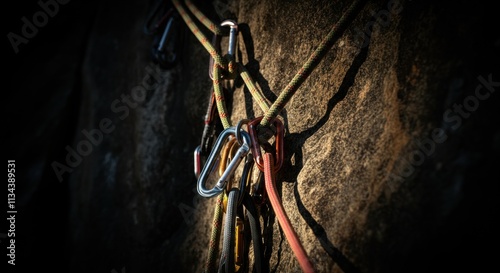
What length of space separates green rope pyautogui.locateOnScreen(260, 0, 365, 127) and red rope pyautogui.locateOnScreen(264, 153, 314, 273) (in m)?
0.17

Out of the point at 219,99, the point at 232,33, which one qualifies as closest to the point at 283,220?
the point at 219,99

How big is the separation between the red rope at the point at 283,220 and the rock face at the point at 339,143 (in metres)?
0.15

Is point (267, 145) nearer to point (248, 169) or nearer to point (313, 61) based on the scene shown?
point (248, 169)

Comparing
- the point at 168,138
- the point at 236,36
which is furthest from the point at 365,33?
the point at 168,138

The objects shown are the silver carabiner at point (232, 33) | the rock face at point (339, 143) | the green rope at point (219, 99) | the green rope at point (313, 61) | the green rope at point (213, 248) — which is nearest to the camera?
the rock face at point (339, 143)

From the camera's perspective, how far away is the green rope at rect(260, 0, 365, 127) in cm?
99

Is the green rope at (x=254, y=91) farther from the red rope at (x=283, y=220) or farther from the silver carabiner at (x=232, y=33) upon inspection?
the red rope at (x=283, y=220)

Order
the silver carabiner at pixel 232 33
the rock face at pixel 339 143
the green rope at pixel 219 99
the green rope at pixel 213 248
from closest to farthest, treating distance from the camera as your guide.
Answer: the rock face at pixel 339 143, the green rope at pixel 213 248, the green rope at pixel 219 99, the silver carabiner at pixel 232 33

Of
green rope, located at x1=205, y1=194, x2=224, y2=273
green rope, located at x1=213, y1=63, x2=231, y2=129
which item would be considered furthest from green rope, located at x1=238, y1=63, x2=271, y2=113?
green rope, located at x1=205, y1=194, x2=224, y2=273

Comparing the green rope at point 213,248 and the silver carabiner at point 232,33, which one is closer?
the green rope at point 213,248

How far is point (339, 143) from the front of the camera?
1.02m

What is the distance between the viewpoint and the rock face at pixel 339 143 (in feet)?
2.31

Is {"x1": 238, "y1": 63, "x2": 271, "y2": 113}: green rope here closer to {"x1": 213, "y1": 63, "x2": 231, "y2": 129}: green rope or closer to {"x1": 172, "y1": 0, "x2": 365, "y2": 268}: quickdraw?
{"x1": 172, "y1": 0, "x2": 365, "y2": 268}: quickdraw

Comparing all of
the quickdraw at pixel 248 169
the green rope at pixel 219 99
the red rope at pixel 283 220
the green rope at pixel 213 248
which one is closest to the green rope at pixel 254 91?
the quickdraw at pixel 248 169
